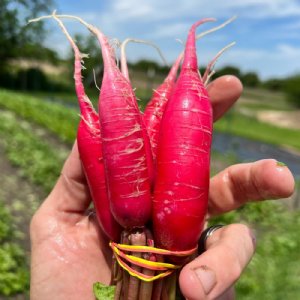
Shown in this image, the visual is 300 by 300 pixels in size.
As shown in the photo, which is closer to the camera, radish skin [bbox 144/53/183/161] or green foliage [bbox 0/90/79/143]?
radish skin [bbox 144/53/183/161]

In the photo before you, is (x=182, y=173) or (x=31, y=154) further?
(x=31, y=154)

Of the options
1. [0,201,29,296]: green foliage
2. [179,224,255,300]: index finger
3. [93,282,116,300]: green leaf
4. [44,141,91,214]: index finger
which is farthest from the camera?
[0,201,29,296]: green foliage

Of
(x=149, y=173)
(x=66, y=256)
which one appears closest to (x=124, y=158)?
(x=149, y=173)

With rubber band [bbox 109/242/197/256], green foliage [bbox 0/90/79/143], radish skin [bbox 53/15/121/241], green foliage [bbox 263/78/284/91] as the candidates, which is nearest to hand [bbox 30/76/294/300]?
rubber band [bbox 109/242/197/256]

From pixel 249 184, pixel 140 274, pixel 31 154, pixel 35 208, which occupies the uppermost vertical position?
pixel 249 184

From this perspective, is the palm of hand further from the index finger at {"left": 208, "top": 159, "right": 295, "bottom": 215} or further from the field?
the field

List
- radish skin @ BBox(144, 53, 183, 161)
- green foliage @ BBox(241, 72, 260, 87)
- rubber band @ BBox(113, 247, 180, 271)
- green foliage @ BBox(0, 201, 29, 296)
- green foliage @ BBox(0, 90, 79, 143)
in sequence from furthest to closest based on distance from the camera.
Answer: green foliage @ BBox(241, 72, 260, 87)
green foliage @ BBox(0, 90, 79, 143)
green foliage @ BBox(0, 201, 29, 296)
radish skin @ BBox(144, 53, 183, 161)
rubber band @ BBox(113, 247, 180, 271)

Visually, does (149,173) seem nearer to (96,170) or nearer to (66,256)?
(96,170)
